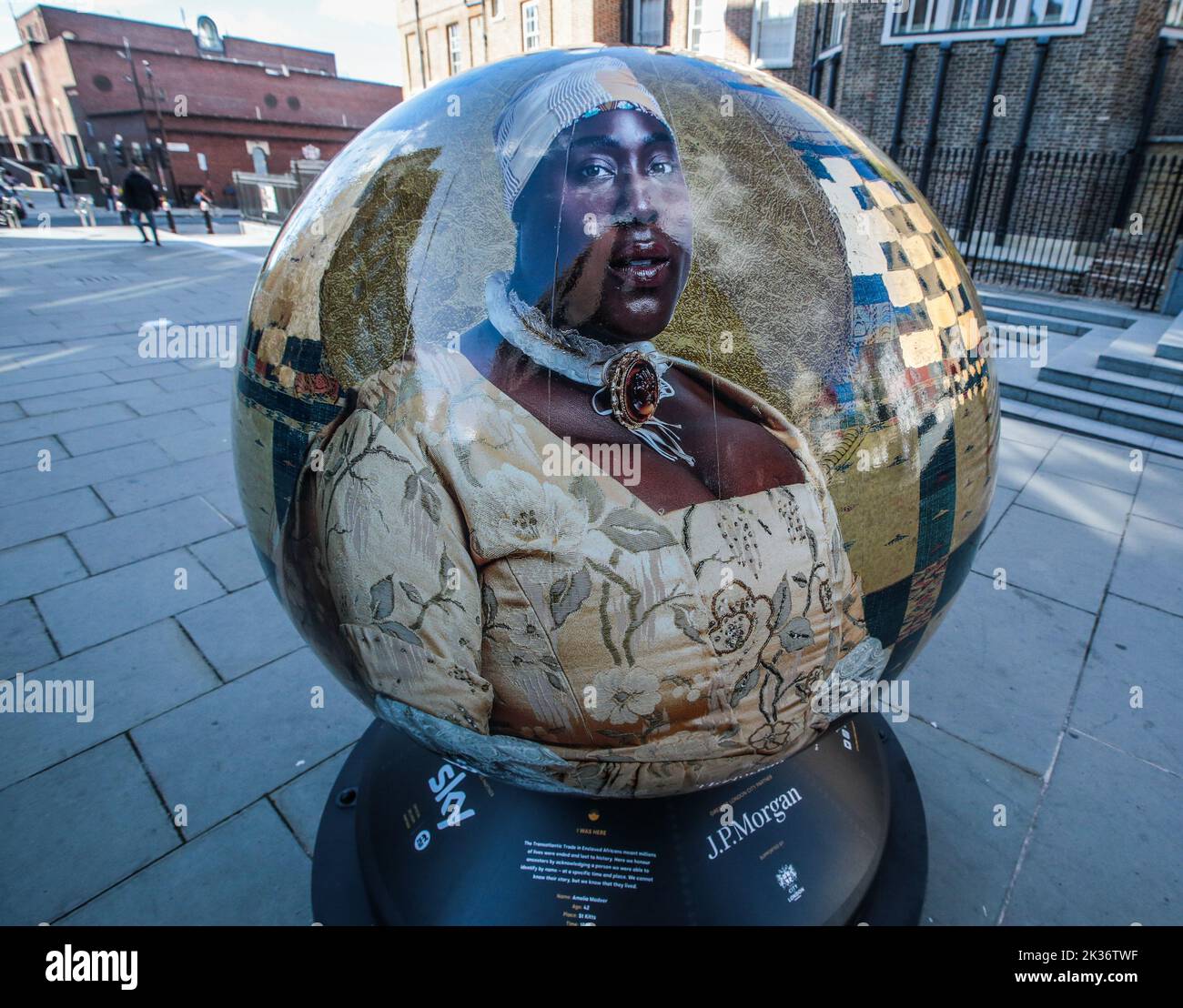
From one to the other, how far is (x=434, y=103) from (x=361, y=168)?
20 centimetres

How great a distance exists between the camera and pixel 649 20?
22234mm

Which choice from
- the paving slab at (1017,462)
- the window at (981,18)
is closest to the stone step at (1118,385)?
the paving slab at (1017,462)

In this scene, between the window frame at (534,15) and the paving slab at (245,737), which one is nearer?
the paving slab at (245,737)

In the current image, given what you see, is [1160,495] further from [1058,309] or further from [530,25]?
[530,25]

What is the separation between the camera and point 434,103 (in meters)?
1.40

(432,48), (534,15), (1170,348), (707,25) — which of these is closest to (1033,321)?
(1170,348)

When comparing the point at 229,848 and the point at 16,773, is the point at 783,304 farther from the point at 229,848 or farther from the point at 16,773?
the point at 16,773

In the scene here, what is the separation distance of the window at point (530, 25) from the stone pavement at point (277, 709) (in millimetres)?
25036

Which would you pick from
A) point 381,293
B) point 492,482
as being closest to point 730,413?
point 492,482

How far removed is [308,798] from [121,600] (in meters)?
1.92

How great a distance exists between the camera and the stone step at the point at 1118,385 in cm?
643

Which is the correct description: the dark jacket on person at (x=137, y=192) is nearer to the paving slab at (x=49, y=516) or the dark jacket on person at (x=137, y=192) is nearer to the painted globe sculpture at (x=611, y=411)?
the paving slab at (x=49, y=516)

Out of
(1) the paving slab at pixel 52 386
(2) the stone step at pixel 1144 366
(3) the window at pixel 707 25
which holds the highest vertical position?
(3) the window at pixel 707 25
